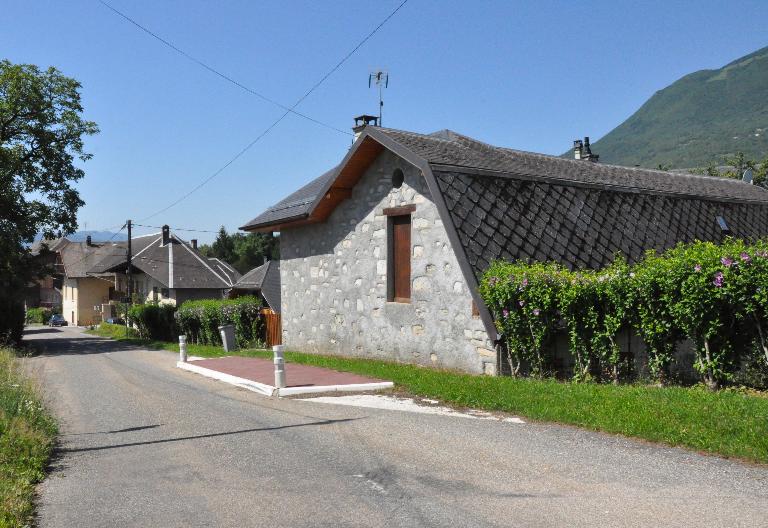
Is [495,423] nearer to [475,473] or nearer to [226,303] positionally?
[475,473]

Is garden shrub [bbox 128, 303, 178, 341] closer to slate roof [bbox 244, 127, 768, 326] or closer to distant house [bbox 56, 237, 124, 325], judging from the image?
slate roof [bbox 244, 127, 768, 326]

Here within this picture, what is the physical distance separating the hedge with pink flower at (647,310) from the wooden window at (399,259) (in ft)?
9.56

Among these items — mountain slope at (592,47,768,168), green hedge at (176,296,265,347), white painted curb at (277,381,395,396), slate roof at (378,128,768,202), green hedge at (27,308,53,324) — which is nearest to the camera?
white painted curb at (277,381,395,396)

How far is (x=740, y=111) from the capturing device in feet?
552

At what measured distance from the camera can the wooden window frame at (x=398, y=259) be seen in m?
14.8

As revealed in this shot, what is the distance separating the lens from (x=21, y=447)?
730 centimetres

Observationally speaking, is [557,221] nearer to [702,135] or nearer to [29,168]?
[29,168]

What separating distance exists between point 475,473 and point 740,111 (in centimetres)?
18872

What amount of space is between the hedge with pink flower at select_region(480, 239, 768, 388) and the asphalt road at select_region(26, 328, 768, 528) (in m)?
2.57

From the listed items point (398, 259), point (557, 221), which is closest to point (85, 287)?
point (398, 259)

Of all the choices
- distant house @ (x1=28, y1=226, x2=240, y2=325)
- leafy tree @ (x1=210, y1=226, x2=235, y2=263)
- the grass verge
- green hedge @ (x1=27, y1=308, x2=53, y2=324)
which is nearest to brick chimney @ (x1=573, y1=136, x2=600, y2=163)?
the grass verge

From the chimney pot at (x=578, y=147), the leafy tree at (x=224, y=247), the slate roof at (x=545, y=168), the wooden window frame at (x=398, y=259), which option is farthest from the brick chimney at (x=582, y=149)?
the leafy tree at (x=224, y=247)

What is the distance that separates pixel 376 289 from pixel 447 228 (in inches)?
135

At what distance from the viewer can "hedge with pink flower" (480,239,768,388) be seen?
8.66 metres
